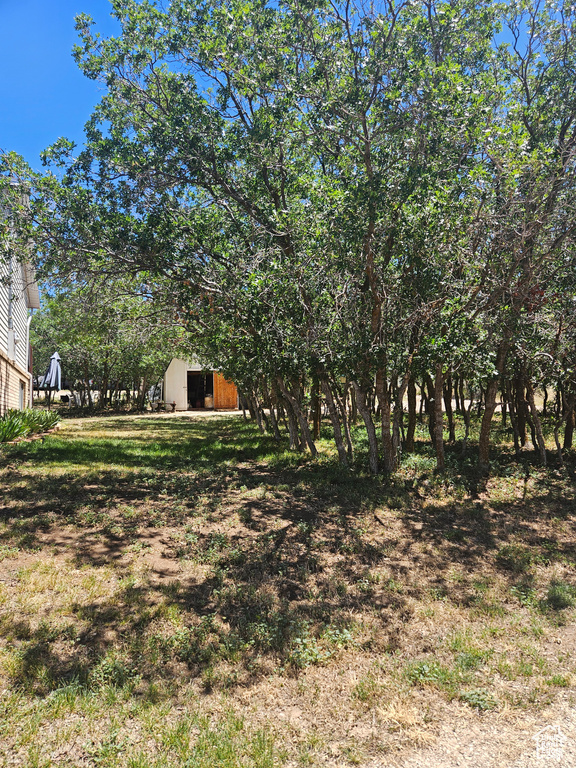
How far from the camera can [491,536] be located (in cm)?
640

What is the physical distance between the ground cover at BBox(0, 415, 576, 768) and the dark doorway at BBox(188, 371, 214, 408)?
26898mm

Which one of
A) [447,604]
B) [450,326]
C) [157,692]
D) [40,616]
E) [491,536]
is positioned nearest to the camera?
[157,692]

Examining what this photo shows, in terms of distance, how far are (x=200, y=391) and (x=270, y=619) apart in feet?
105

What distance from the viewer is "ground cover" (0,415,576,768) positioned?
294 centimetres

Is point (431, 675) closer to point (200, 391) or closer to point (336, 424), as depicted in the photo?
point (336, 424)

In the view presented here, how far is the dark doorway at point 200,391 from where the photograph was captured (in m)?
35.0

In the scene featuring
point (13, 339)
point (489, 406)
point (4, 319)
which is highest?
point (4, 319)

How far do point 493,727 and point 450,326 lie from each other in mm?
5249

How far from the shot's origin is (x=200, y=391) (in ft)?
117

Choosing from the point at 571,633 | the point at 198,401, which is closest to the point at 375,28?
the point at 571,633

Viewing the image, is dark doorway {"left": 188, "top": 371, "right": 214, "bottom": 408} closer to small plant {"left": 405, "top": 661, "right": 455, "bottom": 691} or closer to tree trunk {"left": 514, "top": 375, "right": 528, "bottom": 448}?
tree trunk {"left": 514, "top": 375, "right": 528, "bottom": 448}

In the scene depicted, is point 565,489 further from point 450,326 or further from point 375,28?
point 375,28

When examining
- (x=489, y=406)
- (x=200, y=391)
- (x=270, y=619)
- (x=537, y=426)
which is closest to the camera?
(x=270, y=619)

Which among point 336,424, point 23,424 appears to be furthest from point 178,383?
point 336,424
